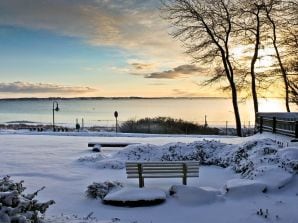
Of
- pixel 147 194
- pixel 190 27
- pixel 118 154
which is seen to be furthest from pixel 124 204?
pixel 190 27

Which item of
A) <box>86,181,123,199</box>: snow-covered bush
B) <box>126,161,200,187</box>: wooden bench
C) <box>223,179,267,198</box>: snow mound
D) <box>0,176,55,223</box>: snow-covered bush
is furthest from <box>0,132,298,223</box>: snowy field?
<box>0,176,55,223</box>: snow-covered bush

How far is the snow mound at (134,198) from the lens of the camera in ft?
34.6

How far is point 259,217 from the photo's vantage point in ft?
32.3

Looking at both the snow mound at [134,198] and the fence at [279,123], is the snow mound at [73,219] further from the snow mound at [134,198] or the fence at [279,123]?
the fence at [279,123]

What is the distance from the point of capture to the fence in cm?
1985

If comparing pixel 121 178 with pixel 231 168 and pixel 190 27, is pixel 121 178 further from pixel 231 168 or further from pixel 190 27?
pixel 190 27

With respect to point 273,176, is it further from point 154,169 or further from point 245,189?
point 154,169

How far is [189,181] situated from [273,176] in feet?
8.22

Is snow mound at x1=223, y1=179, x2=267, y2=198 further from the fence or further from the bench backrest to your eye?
the fence

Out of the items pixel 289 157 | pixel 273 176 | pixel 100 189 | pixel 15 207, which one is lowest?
pixel 100 189

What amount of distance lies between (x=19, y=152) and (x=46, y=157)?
204 centimetres

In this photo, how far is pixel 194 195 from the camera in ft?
36.1

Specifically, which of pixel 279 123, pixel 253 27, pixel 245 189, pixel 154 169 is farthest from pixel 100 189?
pixel 253 27

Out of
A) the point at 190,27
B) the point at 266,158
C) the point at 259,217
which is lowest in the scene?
the point at 259,217
